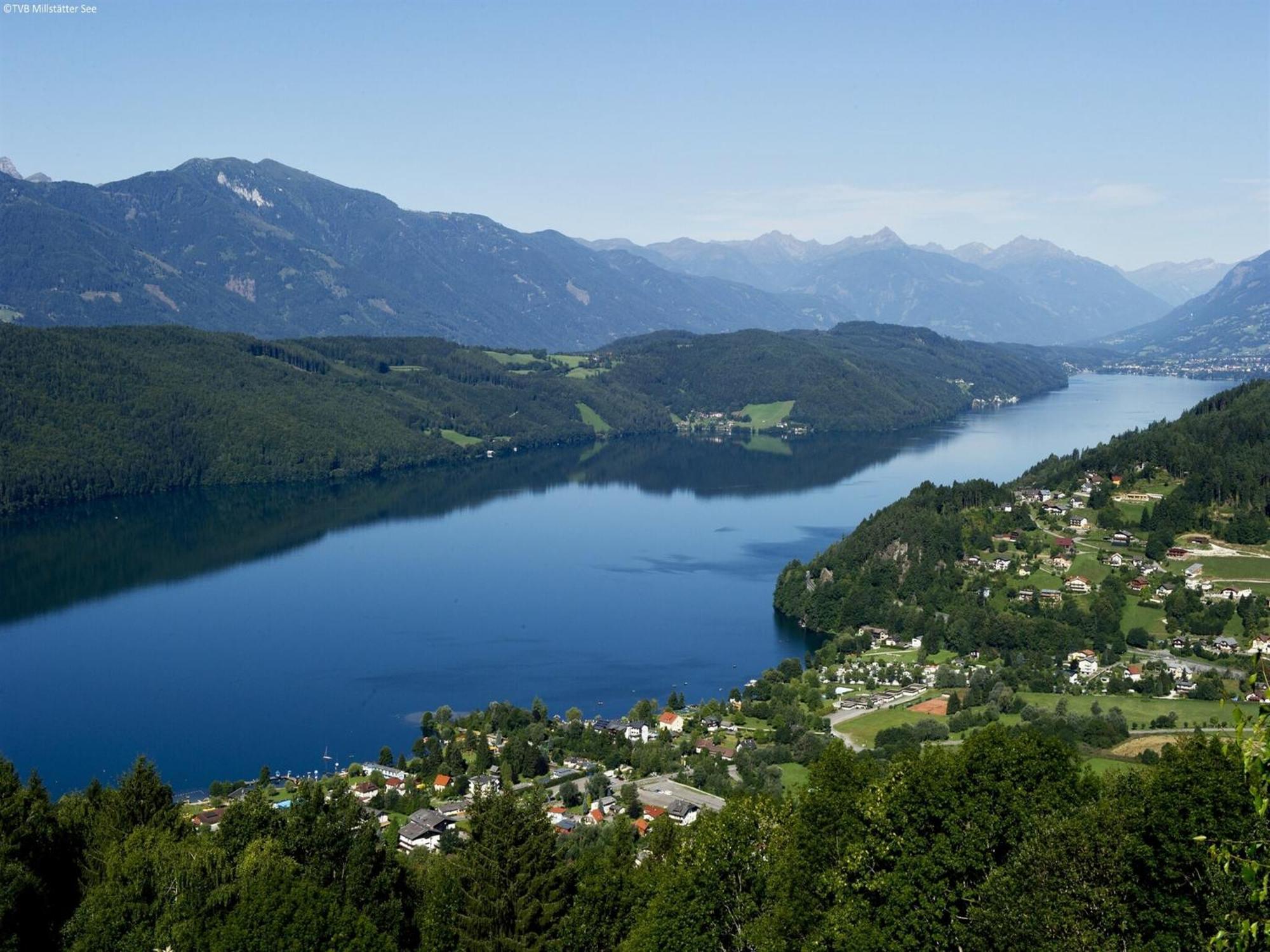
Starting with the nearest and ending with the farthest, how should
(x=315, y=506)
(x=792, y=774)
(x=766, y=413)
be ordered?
(x=792, y=774) → (x=315, y=506) → (x=766, y=413)

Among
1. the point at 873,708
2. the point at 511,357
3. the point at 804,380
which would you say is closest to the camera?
the point at 873,708

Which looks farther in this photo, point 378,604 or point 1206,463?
point 1206,463

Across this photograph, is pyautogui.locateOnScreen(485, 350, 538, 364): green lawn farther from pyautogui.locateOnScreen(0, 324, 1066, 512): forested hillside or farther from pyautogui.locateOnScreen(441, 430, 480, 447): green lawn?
pyautogui.locateOnScreen(441, 430, 480, 447): green lawn

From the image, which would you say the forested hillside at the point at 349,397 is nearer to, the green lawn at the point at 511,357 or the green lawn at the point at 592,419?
the green lawn at the point at 592,419

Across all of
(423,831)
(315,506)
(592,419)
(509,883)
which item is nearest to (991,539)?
(423,831)

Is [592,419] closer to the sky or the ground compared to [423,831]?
closer to the sky

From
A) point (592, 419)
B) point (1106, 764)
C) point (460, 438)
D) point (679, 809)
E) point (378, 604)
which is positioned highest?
point (592, 419)

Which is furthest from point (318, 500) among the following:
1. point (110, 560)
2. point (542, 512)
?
point (110, 560)

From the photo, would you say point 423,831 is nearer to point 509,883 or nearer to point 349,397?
point 509,883
